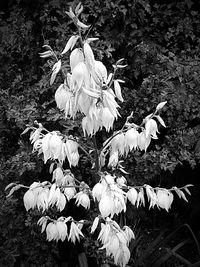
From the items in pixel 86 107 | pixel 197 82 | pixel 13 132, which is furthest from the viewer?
pixel 13 132

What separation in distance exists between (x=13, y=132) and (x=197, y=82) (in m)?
1.34

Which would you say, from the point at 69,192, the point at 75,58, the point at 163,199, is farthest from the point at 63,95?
the point at 163,199

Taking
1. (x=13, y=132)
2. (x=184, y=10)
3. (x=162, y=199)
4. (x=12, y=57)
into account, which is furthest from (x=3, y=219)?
(x=184, y=10)

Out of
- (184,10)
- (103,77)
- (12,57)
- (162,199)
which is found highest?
(103,77)

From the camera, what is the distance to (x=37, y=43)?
111 inches

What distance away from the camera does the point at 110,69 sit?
274 cm

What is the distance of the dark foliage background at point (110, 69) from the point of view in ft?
8.64

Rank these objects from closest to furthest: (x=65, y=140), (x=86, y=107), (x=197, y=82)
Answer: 1. (x=86, y=107)
2. (x=65, y=140)
3. (x=197, y=82)

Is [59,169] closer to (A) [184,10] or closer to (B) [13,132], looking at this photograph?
(B) [13,132]

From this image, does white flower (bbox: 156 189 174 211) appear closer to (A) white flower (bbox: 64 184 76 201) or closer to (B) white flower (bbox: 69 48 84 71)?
(A) white flower (bbox: 64 184 76 201)

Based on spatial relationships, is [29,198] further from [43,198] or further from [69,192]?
[69,192]

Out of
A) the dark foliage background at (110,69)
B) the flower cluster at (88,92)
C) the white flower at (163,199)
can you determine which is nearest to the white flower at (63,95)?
the flower cluster at (88,92)

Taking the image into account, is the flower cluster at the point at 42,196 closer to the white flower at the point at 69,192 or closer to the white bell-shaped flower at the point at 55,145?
the white flower at the point at 69,192

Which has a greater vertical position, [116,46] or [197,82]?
[116,46]
